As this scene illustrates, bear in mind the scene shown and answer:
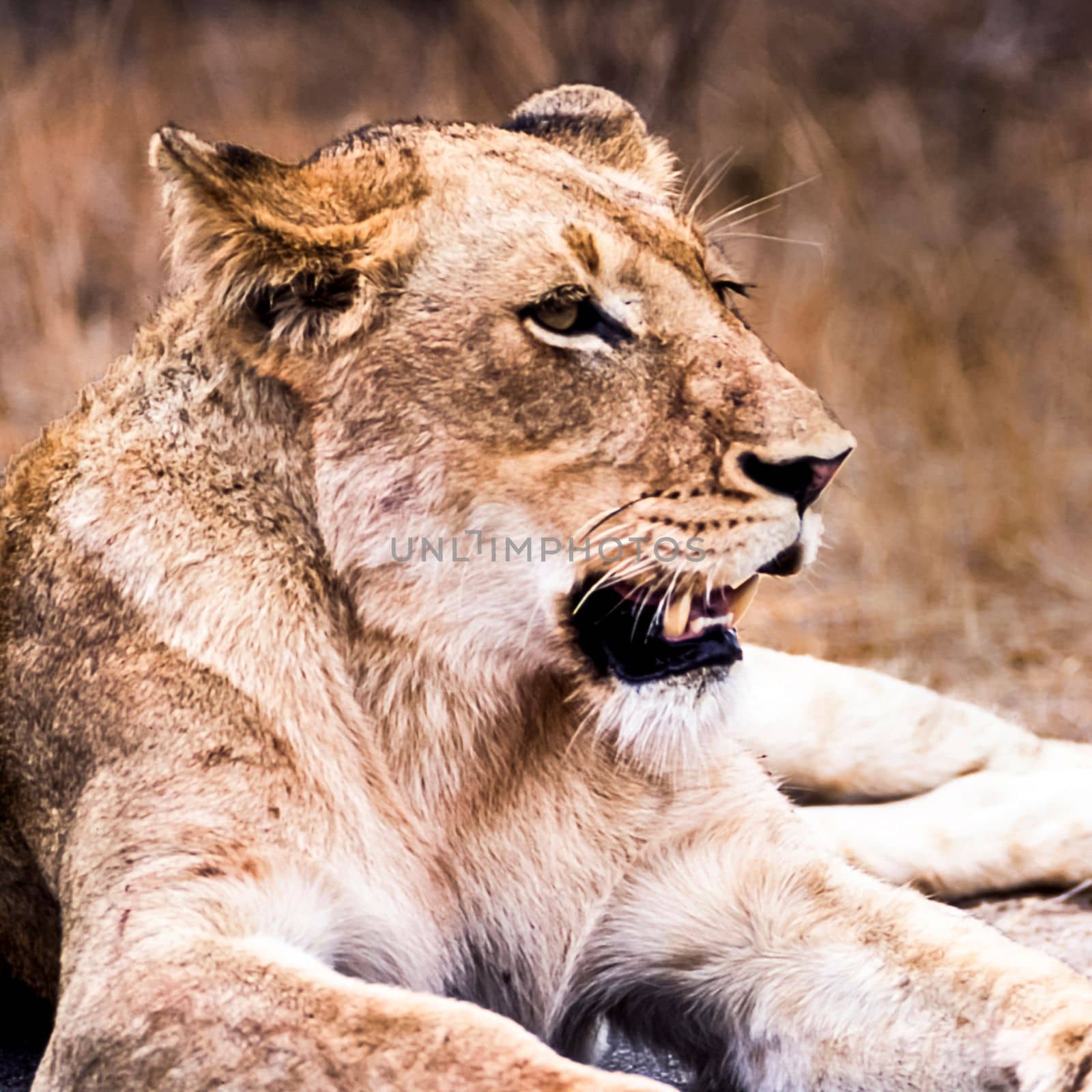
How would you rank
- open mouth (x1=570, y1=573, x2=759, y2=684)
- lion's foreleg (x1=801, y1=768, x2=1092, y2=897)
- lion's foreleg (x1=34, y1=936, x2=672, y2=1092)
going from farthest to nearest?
lion's foreleg (x1=801, y1=768, x2=1092, y2=897) → open mouth (x1=570, y1=573, x2=759, y2=684) → lion's foreleg (x1=34, y1=936, x2=672, y2=1092)

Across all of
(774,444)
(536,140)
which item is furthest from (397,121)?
(774,444)

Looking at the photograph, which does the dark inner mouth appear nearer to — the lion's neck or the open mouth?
the open mouth

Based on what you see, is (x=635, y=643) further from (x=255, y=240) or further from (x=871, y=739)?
(x=871, y=739)

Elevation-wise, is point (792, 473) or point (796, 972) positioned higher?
point (792, 473)

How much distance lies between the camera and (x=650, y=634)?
2.61 m

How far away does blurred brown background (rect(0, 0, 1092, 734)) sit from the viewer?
731 cm

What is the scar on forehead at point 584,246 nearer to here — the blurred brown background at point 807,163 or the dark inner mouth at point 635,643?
the dark inner mouth at point 635,643

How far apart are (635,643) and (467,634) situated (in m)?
0.26

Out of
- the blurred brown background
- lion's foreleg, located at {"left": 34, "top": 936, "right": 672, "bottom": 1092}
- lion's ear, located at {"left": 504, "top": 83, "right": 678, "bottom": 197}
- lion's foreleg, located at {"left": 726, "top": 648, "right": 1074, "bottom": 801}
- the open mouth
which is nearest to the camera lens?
lion's foreleg, located at {"left": 34, "top": 936, "right": 672, "bottom": 1092}

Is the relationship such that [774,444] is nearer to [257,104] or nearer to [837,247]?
[837,247]

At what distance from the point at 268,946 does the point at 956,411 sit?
570cm

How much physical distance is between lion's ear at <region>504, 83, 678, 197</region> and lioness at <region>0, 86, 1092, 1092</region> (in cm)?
34

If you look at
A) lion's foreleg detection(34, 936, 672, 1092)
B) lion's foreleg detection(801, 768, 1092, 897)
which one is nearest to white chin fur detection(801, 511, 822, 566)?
lion's foreleg detection(34, 936, 672, 1092)

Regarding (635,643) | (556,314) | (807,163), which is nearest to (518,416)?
(556,314)
